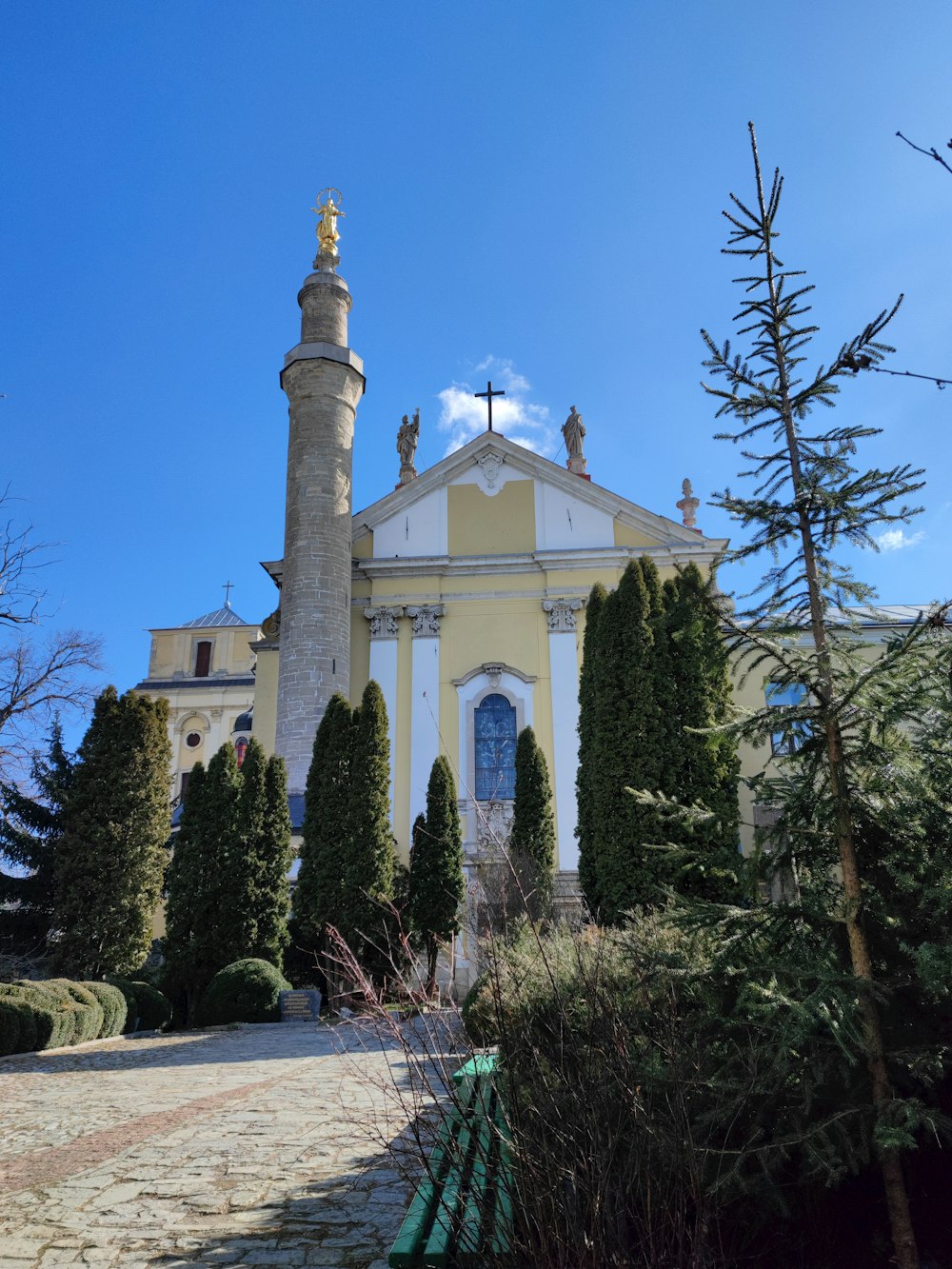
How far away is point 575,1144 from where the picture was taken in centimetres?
321

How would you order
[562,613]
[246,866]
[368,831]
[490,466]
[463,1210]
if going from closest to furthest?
[463,1210], [246,866], [368,831], [562,613], [490,466]

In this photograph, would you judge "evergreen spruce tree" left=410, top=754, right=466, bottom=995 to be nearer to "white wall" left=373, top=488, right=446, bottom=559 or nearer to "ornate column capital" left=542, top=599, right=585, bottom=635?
"ornate column capital" left=542, top=599, right=585, bottom=635

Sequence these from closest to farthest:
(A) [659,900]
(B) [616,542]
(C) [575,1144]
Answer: (C) [575,1144] < (A) [659,900] < (B) [616,542]

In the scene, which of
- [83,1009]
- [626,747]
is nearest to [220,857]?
[83,1009]

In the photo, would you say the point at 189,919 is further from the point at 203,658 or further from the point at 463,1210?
the point at 203,658

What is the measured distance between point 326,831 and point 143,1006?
4640 millimetres

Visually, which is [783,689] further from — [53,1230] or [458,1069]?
[53,1230]

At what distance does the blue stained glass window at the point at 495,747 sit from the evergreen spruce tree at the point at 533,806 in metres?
1.25

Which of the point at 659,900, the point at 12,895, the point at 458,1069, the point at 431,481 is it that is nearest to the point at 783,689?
the point at 458,1069

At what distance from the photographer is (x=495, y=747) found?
2312 cm

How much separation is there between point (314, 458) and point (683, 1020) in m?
20.6

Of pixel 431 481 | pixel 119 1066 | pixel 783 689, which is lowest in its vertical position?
pixel 119 1066

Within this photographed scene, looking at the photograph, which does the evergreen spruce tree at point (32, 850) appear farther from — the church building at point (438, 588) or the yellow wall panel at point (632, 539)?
the yellow wall panel at point (632, 539)

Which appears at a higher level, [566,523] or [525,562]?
[566,523]
